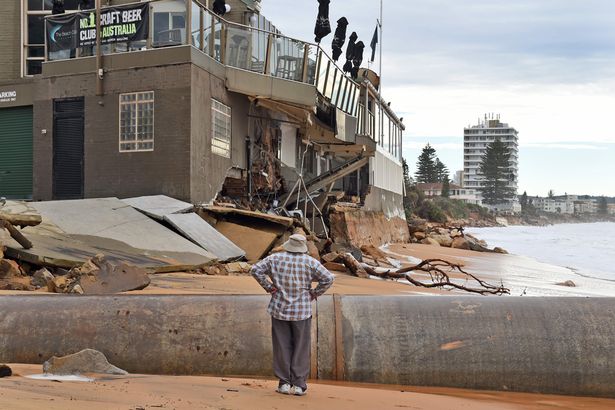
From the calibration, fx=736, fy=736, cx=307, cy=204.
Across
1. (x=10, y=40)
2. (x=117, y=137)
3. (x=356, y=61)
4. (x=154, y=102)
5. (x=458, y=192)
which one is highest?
(x=356, y=61)

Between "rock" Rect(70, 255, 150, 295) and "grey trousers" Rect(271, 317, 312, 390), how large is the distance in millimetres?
3017

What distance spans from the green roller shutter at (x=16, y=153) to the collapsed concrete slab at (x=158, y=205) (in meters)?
5.13

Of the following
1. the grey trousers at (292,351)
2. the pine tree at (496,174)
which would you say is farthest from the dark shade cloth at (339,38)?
the pine tree at (496,174)

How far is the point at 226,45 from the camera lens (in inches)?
693

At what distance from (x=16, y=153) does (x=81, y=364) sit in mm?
14985

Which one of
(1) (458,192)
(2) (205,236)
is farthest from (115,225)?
(1) (458,192)

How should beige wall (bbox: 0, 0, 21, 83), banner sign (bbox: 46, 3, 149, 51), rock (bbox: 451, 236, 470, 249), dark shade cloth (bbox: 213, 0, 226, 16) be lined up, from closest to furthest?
banner sign (bbox: 46, 3, 149, 51)
dark shade cloth (bbox: 213, 0, 226, 16)
beige wall (bbox: 0, 0, 21, 83)
rock (bbox: 451, 236, 470, 249)

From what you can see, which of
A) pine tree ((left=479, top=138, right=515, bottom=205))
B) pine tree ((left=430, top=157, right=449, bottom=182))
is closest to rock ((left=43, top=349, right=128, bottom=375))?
pine tree ((left=430, top=157, right=449, bottom=182))

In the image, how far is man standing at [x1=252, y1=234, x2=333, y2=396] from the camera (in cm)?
555

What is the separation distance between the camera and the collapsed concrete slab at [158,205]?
560 inches

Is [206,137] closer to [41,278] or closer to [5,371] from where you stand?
[41,278]

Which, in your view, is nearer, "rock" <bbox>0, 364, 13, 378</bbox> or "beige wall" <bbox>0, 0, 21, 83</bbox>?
"rock" <bbox>0, 364, 13, 378</bbox>

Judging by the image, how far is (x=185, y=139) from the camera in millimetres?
15875

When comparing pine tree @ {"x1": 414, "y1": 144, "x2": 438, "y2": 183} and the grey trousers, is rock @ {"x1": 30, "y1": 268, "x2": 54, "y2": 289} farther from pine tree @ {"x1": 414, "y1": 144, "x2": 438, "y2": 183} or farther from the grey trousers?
pine tree @ {"x1": 414, "y1": 144, "x2": 438, "y2": 183}
